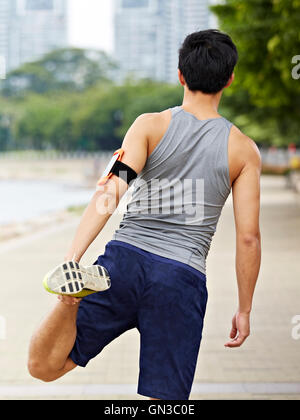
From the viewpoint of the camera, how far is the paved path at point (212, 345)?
470 cm

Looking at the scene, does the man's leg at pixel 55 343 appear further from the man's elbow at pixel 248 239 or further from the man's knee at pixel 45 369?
the man's elbow at pixel 248 239

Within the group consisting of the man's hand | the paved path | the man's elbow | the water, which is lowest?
the water

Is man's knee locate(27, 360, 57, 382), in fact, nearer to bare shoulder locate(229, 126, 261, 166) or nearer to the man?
the man

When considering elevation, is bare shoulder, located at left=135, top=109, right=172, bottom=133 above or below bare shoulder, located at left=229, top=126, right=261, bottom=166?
above

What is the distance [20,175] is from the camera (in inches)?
2266

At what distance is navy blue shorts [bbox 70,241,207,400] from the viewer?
2.57 m

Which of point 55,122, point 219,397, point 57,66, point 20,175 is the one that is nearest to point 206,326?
point 219,397

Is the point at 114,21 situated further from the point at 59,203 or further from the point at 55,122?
the point at 59,203

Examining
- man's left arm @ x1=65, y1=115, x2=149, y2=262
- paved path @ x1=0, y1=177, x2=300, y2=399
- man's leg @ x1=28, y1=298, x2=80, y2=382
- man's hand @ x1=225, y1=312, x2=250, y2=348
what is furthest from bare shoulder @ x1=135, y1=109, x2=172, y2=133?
paved path @ x1=0, y1=177, x2=300, y2=399

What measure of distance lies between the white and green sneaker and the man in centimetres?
17

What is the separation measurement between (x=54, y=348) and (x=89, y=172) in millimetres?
37351

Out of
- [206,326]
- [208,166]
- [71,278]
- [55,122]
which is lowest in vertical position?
[55,122]

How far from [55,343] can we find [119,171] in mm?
659

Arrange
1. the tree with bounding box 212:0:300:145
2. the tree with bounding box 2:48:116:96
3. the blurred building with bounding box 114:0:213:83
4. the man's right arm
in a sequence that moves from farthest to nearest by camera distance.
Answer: the blurred building with bounding box 114:0:213:83 < the tree with bounding box 2:48:116:96 < the tree with bounding box 212:0:300:145 < the man's right arm
